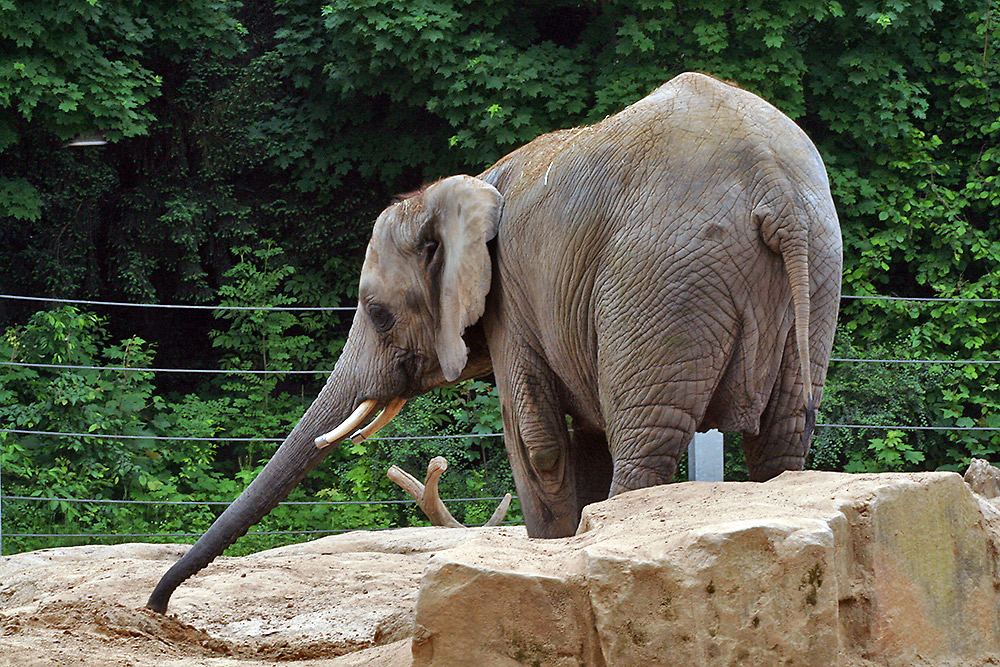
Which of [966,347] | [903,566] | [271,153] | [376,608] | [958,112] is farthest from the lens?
[271,153]

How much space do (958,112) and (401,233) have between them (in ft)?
23.3

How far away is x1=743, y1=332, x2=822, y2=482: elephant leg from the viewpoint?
144 inches

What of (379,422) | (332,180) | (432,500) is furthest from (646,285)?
(332,180)

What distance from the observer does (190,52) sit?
11133mm

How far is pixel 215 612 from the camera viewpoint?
4578 millimetres

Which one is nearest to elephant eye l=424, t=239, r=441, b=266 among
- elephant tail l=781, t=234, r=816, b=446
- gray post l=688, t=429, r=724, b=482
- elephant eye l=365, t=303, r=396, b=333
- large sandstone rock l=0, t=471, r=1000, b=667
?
elephant eye l=365, t=303, r=396, b=333

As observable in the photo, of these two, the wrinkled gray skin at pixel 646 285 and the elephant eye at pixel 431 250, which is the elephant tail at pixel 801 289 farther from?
the elephant eye at pixel 431 250

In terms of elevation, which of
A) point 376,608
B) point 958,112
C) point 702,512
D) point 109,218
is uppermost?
point 958,112

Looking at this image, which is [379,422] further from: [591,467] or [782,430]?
[782,430]

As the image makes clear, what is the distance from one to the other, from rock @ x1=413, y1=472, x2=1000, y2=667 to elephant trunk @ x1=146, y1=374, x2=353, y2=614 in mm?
2188

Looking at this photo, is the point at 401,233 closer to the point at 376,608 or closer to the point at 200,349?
the point at 376,608

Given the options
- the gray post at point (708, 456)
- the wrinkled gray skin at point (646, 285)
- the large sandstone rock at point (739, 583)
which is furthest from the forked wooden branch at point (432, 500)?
the large sandstone rock at point (739, 583)

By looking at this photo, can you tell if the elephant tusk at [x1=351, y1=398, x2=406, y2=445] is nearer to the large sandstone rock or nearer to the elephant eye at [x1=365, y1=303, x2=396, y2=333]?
the elephant eye at [x1=365, y1=303, x2=396, y2=333]

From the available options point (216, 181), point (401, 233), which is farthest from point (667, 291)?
point (216, 181)
